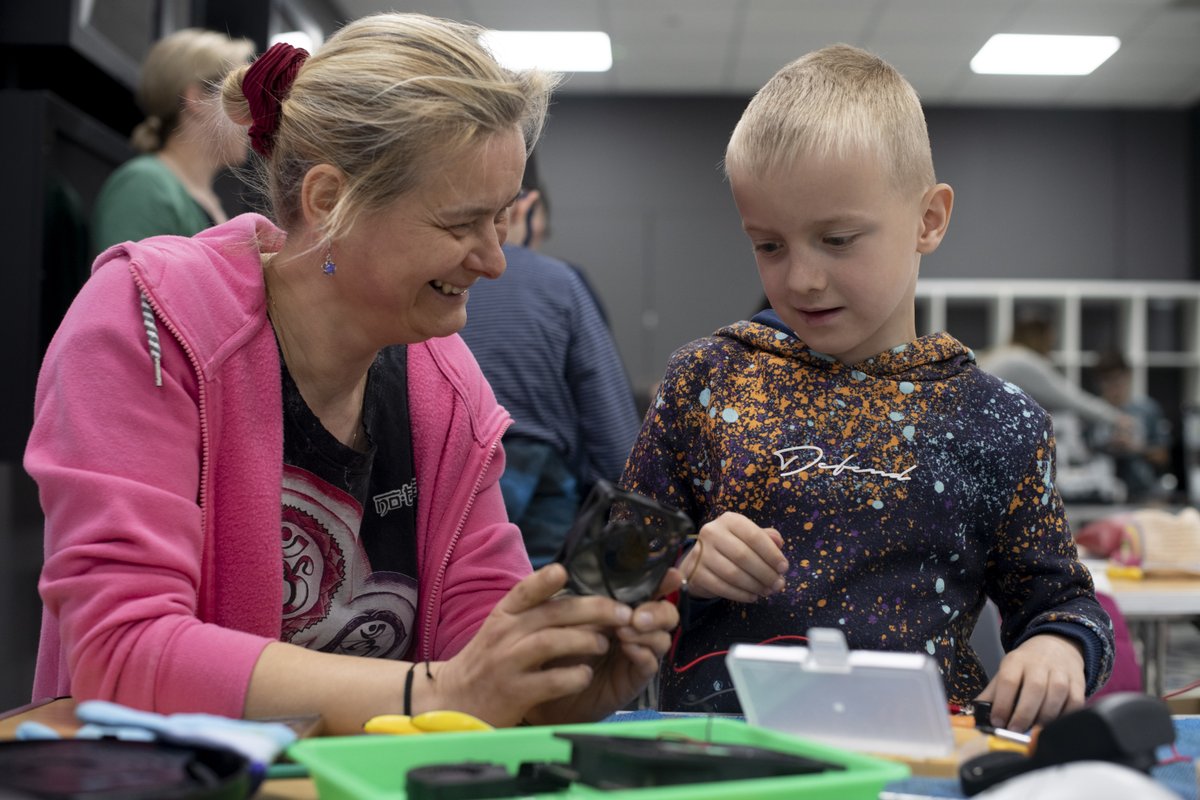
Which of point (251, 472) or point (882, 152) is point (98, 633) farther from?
point (882, 152)

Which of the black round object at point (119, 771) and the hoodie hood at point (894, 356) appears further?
the hoodie hood at point (894, 356)

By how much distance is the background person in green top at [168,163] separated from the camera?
2.31 meters

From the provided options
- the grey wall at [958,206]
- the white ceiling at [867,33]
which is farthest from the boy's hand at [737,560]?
the grey wall at [958,206]

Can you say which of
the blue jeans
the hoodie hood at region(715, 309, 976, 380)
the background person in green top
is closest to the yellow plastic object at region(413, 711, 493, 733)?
the hoodie hood at region(715, 309, 976, 380)

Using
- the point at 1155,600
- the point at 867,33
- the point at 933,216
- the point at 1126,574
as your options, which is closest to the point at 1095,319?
the point at 867,33

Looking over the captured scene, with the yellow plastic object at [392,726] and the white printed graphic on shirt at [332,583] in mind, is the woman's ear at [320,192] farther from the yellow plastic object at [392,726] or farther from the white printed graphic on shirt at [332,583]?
the yellow plastic object at [392,726]

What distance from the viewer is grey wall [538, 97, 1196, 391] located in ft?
26.2

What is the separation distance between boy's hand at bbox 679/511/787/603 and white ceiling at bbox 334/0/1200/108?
17.4 ft

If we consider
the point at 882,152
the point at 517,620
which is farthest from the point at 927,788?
the point at 882,152

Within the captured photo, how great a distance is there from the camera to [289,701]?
2.60ft

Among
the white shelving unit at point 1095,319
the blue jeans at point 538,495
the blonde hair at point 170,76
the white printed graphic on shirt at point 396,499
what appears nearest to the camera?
the white printed graphic on shirt at point 396,499

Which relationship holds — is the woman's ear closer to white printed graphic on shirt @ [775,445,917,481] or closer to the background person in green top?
white printed graphic on shirt @ [775,445,917,481]

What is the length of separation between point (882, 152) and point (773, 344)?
0.68ft

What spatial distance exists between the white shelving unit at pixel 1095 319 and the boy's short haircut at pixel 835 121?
6691 millimetres
